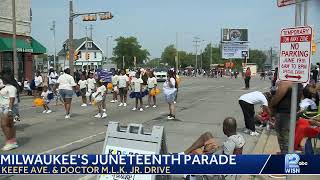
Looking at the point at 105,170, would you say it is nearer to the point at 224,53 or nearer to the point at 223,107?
the point at 223,107

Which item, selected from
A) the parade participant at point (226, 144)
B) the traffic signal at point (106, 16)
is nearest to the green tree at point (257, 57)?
the traffic signal at point (106, 16)

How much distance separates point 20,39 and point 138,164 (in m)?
30.1

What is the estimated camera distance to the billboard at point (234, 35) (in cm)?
10850

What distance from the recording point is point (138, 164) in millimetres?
4547

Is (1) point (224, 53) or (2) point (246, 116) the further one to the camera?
(1) point (224, 53)

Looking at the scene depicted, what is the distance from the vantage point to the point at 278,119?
7691 millimetres

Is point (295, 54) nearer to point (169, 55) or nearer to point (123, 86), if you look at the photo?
point (123, 86)

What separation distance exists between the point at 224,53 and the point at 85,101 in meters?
84.2

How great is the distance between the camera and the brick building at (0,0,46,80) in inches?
1213

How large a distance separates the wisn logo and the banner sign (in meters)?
0.03

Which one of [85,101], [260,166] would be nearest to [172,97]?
[85,101]

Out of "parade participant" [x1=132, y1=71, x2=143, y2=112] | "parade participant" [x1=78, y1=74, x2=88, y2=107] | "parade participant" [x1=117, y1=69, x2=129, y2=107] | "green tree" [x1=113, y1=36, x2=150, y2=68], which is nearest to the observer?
"parade participant" [x1=132, y1=71, x2=143, y2=112]

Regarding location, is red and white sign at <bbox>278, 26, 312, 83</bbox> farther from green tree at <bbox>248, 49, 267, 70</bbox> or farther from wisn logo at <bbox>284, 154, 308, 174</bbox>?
green tree at <bbox>248, 49, 267, 70</bbox>

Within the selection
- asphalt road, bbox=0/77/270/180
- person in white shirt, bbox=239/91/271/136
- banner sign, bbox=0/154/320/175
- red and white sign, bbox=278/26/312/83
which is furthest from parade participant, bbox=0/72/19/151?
red and white sign, bbox=278/26/312/83
